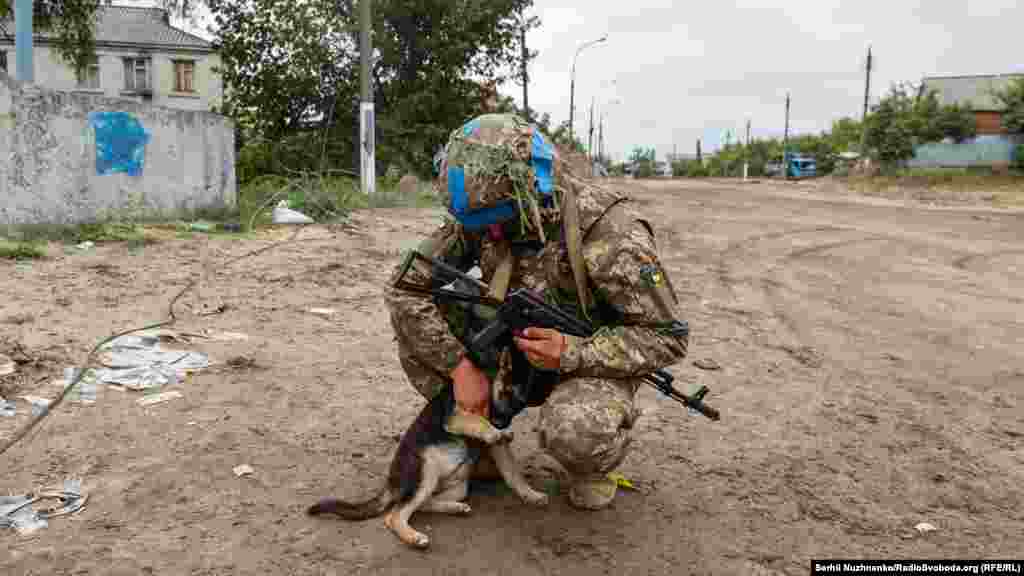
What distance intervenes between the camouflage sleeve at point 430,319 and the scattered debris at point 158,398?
5.08ft

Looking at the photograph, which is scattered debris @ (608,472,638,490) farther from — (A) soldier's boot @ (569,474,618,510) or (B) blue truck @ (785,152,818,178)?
(B) blue truck @ (785,152,818,178)

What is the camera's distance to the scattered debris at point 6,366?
3.98 metres

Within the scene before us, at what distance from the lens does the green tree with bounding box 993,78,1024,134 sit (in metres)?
30.1

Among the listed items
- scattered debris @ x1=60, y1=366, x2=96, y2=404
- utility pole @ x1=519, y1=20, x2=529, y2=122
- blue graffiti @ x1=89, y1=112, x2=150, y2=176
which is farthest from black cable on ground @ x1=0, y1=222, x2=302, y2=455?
utility pole @ x1=519, y1=20, x2=529, y2=122

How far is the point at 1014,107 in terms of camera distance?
30.4 metres

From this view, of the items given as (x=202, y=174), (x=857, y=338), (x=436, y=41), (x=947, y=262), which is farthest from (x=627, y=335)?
(x=436, y=41)

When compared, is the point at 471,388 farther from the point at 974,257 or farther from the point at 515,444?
the point at 974,257

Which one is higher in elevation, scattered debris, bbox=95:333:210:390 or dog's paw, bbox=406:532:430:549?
scattered debris, bbox=95:333:210:390

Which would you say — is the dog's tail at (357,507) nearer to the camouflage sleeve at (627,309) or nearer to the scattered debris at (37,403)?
the camouflage sleeve at (627,309)

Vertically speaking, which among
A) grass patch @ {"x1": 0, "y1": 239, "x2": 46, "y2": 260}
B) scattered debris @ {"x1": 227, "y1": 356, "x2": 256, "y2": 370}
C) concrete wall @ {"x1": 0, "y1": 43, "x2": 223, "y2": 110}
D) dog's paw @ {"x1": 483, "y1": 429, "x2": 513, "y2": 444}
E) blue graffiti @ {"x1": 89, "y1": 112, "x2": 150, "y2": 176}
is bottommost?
scattered debris @ {"x1": 227, "y1": 356, "x2": 256, "y2": 370}

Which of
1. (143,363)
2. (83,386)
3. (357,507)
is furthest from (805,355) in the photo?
(83,386)

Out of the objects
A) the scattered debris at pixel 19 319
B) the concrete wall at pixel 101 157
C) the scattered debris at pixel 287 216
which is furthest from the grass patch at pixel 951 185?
the scattered debris at pixel 19 319

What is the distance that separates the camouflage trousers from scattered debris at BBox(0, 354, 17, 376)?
2.89 metres

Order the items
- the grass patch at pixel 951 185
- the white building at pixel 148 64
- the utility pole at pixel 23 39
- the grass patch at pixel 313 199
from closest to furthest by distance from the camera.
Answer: the utility pole at pixel 23 39, the grass patch at pixel 313 199, the grass patch at pixel 951 185, the white building at pixel 148 64
